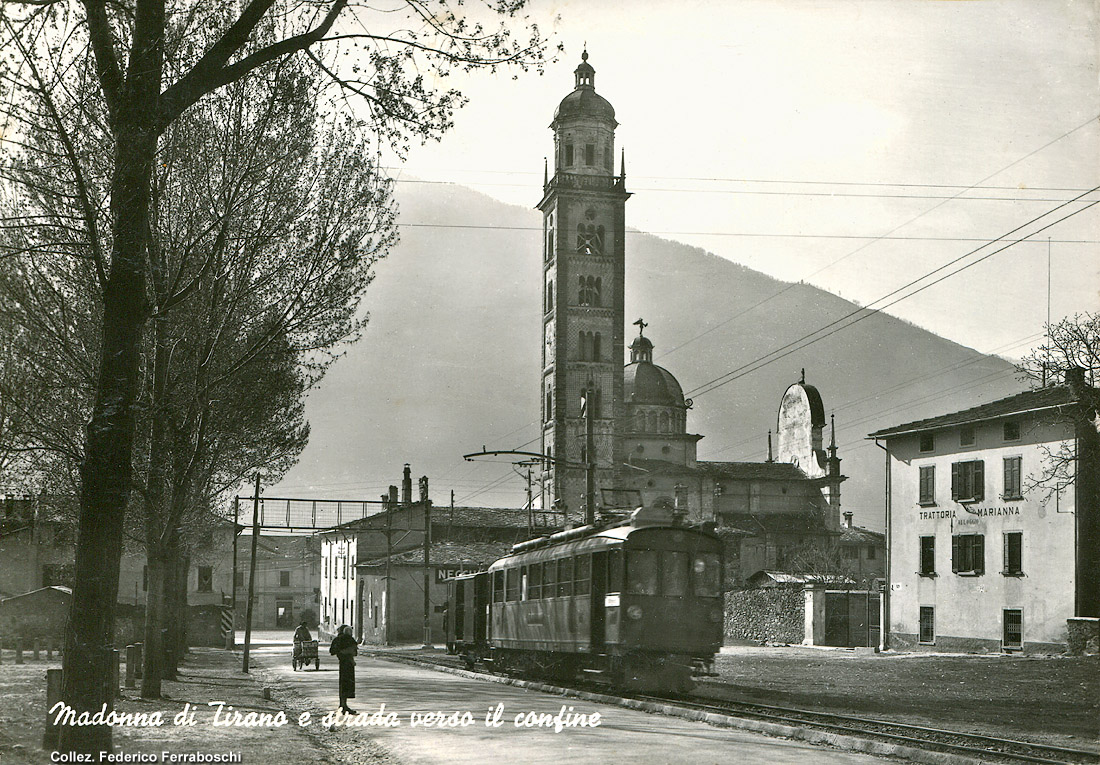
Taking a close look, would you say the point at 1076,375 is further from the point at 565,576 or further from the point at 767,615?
the point at 767,615

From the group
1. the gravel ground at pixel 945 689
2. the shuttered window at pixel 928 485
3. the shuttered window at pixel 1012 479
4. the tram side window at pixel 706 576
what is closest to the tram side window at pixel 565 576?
the tram side window at pixel 706 576

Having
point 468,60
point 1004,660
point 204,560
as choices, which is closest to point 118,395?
point 468,60

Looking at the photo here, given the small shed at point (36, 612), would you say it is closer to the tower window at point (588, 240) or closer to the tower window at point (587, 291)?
the tower window at point (587, 291)

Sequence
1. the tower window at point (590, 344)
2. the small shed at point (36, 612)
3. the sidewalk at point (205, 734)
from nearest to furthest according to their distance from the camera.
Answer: the sidewalk at point (205, 734), the small shed at point (36, 612), the tower window at point (590, 344)

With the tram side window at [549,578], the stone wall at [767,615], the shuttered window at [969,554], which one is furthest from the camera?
the stone wall at [767,615]

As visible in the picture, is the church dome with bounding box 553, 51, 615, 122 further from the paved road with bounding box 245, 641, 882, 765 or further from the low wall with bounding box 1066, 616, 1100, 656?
the paved road with bounding box 245, 641, 882, 765

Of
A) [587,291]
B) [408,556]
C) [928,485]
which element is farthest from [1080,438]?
[587,291]
